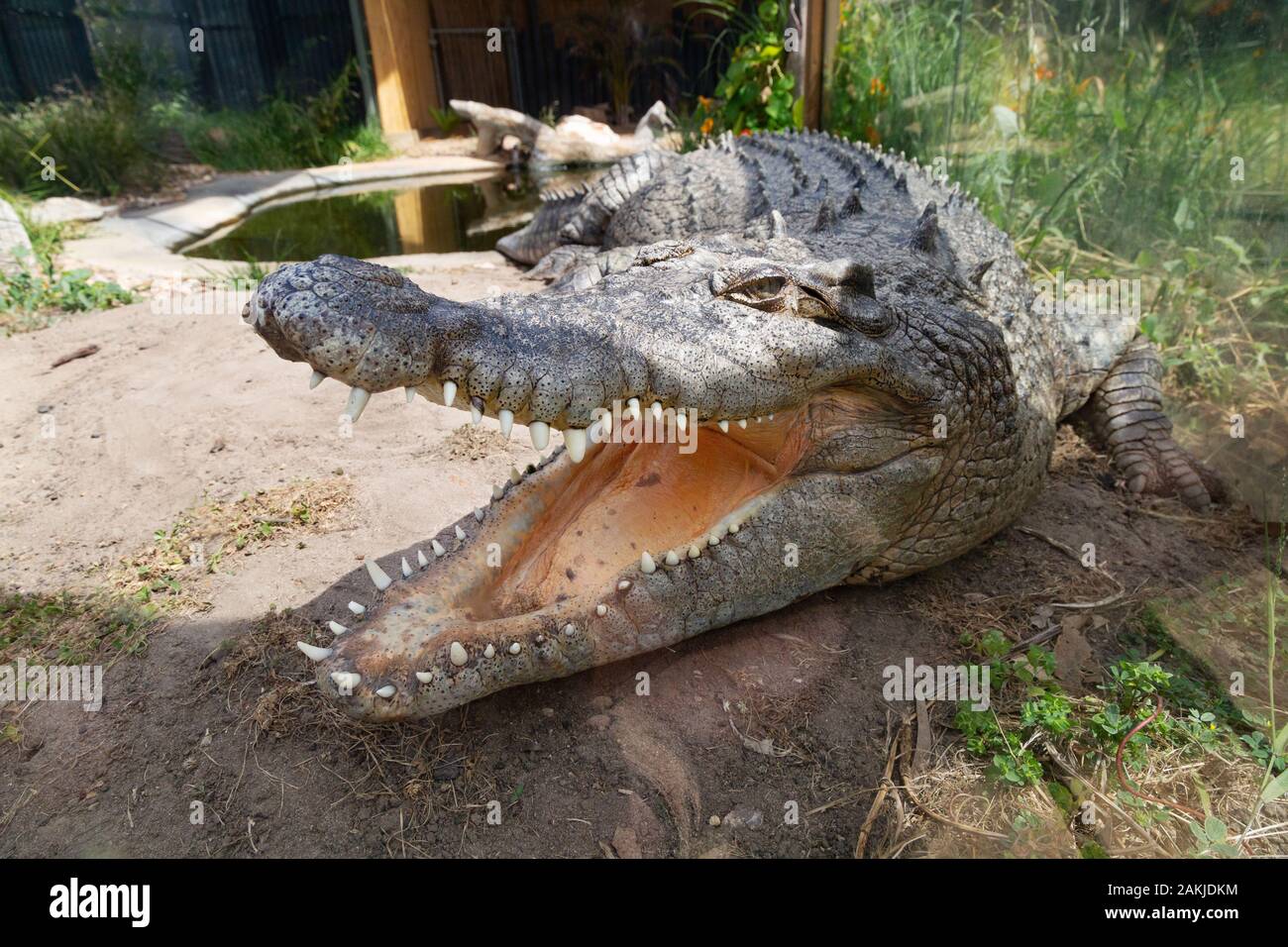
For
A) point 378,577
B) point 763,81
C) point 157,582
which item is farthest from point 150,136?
point 378,577

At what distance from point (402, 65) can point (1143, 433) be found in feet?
55.6

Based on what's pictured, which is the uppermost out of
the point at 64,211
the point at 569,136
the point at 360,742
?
the point at 569,136

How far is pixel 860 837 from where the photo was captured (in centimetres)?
215

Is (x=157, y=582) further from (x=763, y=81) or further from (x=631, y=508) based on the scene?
(x=763, y=81)

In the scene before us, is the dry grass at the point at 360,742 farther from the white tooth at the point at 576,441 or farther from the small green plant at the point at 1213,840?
the small green plant at the point at 1213,840

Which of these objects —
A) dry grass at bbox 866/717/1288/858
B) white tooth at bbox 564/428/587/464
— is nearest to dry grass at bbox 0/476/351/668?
white tooth at bbox 564/428/587/464

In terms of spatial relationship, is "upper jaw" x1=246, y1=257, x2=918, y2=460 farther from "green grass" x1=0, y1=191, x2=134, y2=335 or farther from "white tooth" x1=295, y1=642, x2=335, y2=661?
"green grass" x1=0, y1=191, x2=134, y2=335

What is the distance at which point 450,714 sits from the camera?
240 cm

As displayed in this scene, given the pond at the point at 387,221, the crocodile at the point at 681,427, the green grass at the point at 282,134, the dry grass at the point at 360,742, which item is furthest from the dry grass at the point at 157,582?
the green grass at the point at 282,134

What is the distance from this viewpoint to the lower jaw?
211 cm

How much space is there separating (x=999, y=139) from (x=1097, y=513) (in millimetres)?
3680

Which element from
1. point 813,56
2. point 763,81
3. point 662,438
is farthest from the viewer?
point 763,81
